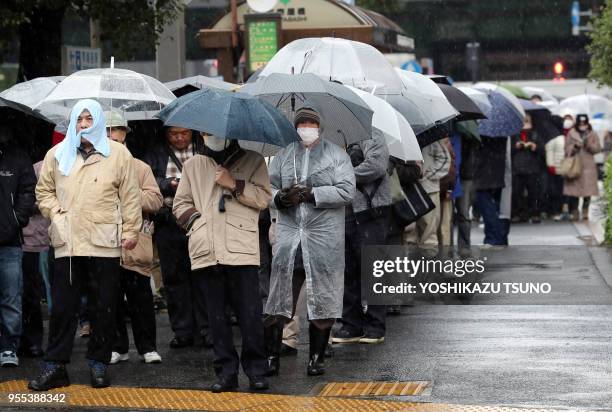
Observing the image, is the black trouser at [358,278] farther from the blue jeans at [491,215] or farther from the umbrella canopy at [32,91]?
the blue jeans at [491,215]

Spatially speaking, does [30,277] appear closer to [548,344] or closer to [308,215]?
[308,215]

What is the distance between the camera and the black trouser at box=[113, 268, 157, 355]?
10422 millimetres

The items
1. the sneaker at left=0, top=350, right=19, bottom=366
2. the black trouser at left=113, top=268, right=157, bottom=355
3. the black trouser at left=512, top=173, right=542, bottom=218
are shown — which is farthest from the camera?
the black trouser at left=512, top=173, right=542, bottom=218

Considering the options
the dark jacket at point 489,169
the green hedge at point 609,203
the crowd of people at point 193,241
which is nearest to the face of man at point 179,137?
the crowd of people at point 193,241

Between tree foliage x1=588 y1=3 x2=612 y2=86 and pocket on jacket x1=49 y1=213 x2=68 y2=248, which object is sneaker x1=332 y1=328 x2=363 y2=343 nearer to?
pocket on jacket x1=49 y1=213 x2=68 y2=248

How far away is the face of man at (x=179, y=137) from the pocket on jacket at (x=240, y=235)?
2.15 metres

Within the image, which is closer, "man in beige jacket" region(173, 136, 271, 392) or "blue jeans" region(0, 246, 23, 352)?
"man in beige jacket" region(173, 136, 271, 392)

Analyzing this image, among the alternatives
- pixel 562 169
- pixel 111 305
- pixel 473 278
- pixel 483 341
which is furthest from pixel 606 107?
pixel 111 305

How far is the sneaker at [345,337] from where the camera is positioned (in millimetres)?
11227

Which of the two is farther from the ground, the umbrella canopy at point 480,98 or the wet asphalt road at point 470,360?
the umbrella canopy at point 480,98

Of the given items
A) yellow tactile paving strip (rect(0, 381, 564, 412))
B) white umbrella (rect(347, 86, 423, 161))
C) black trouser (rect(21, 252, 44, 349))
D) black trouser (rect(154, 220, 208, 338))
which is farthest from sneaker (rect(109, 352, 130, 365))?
white umbrella (rect(347, 86, 423, 161))

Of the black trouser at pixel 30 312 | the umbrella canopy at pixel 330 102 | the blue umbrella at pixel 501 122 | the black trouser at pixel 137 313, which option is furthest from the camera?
the blue umbrella at pixel 501 122

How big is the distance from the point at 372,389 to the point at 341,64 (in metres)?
3.53

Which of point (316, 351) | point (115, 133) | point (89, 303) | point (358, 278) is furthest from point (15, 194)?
point (358, 278)
